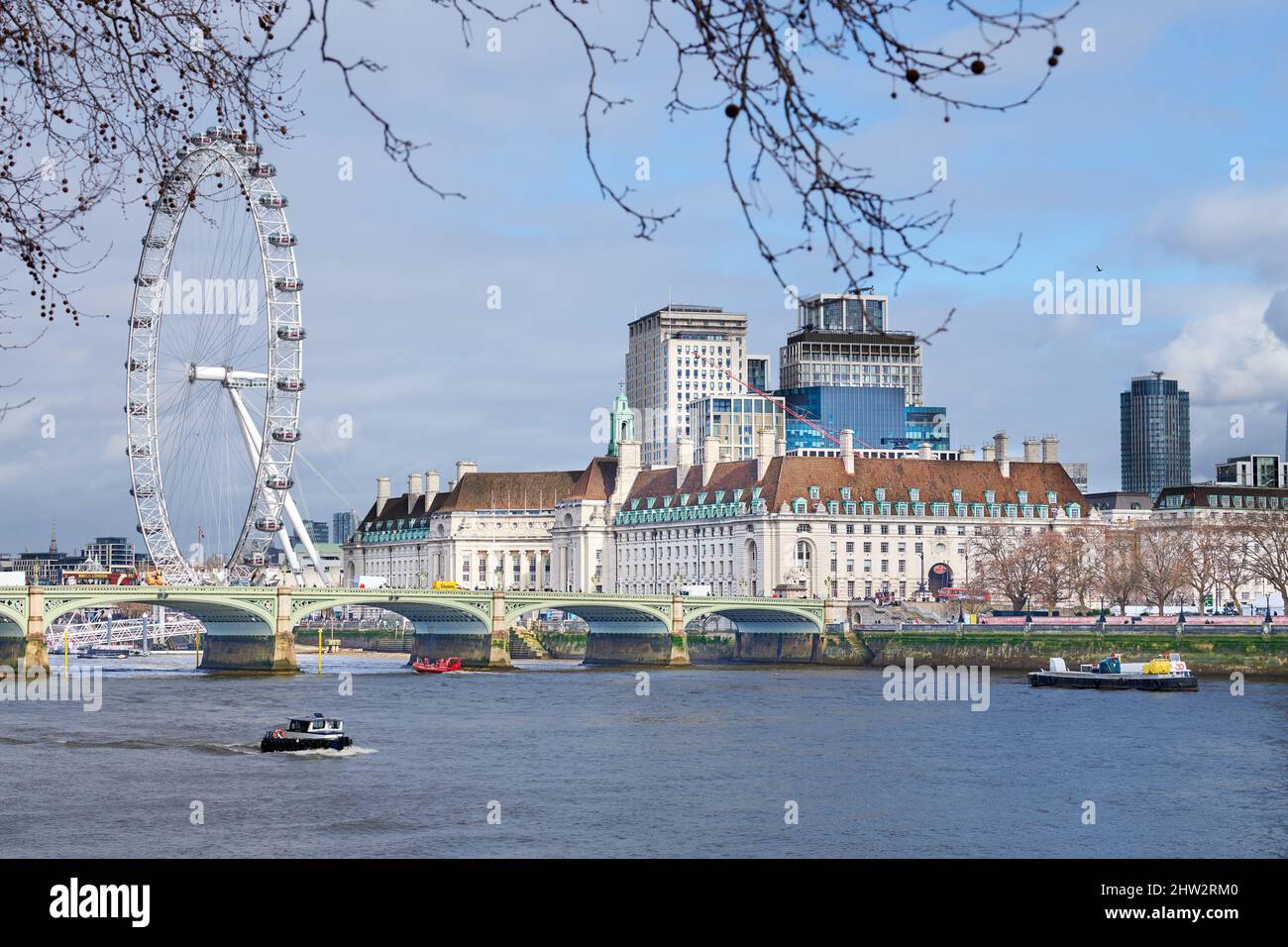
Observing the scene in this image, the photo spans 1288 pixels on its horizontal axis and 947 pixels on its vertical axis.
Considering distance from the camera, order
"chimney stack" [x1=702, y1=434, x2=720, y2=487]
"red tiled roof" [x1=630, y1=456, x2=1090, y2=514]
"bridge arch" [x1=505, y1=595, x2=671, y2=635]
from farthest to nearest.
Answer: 1. "chimney stack" [x1=702, y1=434, x2=720, y2=487]
2. "red tiled roof" [x1=630, y1=456, x2=1090, y2=514]
3. "bridge arch" [x1=505, y1=595, x2=671, y2=635]

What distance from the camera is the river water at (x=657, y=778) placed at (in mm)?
44438

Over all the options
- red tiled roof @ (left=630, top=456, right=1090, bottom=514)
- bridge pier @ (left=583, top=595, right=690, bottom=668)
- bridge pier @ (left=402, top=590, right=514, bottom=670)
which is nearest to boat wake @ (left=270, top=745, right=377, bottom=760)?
bridge pier @ (left=402, top=590, right=514, bottom=670)

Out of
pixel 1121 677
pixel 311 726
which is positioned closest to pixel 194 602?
pixel 311 726

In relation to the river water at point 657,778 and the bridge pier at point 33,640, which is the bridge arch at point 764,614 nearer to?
the river water at point 657,778

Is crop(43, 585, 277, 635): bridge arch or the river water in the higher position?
crop(43, 585, 277, 635): bridge arch

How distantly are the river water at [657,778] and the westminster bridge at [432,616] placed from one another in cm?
2038

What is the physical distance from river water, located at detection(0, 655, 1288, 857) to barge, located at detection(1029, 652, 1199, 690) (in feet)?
16.5

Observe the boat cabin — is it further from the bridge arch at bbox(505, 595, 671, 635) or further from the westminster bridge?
the bridge arch at bbox(505, 595, 671, 635)

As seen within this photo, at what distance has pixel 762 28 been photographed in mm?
9414

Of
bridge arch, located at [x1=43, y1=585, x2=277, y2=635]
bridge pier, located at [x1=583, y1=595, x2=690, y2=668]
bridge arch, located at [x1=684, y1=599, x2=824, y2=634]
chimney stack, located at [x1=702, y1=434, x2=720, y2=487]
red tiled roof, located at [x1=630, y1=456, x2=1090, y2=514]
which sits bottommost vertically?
bridge pier, located at [x1=583, y1=595, x2=690, y2=668]

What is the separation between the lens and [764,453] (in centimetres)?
18312

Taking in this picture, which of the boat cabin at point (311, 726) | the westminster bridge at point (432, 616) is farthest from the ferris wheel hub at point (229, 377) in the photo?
the boat cabin at point (311, 726)

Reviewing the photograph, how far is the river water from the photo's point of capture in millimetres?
44438
